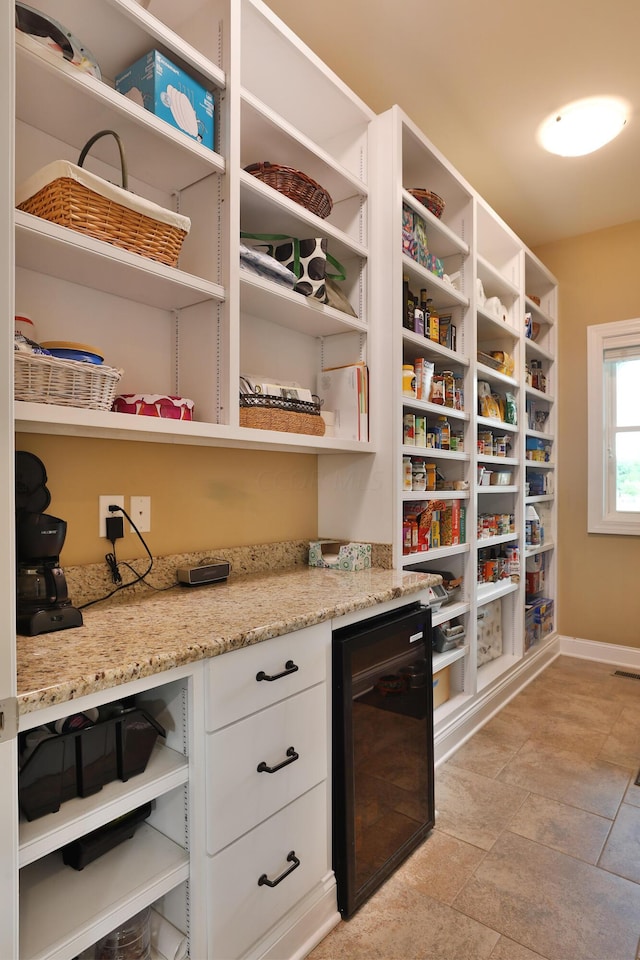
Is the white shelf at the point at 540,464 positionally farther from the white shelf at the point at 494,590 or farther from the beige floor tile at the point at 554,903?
the beige floor tile at the point at 554,903

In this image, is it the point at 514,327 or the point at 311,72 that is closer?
the point at 311,72

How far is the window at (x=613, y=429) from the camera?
12.5 feet

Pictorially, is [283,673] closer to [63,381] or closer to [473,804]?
[63,381]

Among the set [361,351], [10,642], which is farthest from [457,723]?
[10,642]

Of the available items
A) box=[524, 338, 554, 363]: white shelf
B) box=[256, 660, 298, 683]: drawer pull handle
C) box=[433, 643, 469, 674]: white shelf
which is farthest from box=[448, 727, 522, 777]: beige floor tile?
box=[524, 338, 554, 363]: white shelf

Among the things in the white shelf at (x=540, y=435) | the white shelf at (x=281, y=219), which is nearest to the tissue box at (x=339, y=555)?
the white shelf at (x=281, y=219)

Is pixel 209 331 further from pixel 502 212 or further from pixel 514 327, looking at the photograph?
pixel 502 212

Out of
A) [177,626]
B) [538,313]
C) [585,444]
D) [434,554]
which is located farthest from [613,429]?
[177,626]

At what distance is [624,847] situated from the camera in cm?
189

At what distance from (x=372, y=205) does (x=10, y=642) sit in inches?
81.7

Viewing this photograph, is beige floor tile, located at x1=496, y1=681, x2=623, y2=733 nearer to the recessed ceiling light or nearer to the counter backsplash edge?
the counter backsplash edge

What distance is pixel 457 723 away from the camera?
2582 mm

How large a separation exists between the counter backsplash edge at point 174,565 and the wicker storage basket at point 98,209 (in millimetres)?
885

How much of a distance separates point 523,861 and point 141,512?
67.8 inches
